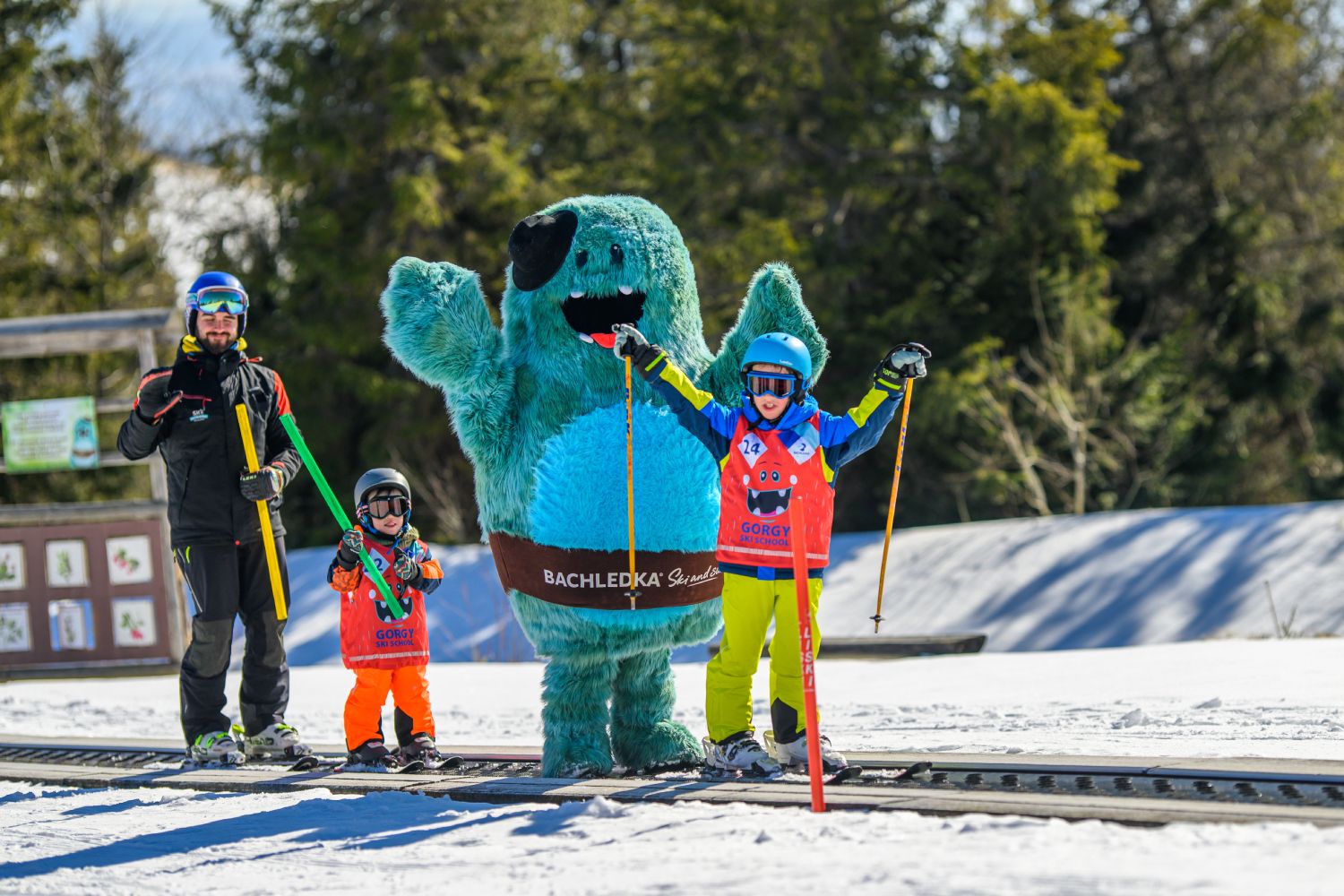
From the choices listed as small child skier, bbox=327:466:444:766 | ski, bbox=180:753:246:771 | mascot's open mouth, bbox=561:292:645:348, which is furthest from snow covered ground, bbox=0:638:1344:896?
mascot's open mouth, bbox=561:292:645:348

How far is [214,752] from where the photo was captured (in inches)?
208

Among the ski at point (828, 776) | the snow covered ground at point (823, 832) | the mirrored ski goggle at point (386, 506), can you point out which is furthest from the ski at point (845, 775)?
the mirrored ski goggle at point (386, 506)

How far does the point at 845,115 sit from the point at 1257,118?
5.09m

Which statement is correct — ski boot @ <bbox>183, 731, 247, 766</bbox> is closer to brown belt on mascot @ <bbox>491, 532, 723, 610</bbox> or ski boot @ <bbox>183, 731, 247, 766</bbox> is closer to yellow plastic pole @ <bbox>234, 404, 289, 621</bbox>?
yellow plastic pole @ <bbox>234, 404, 289, 621</bbox>

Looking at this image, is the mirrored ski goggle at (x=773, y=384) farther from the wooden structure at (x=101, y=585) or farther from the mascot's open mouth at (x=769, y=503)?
the wooden structure at (x=101, y=585)

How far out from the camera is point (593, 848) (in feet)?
11.0

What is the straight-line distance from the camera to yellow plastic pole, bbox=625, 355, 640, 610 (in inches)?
172

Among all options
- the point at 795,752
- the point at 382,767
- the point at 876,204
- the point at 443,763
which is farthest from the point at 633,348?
the point at 876,204

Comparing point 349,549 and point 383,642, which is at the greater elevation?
point 349,549

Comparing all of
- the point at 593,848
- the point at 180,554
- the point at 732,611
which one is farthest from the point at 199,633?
the point at 593,848

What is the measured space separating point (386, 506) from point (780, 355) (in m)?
1.63

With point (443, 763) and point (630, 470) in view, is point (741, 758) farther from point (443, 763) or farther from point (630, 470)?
point (443, 763)

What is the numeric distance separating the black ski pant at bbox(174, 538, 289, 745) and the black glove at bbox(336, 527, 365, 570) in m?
0.38

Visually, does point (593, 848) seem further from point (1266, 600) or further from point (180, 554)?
point (1266, 600)
